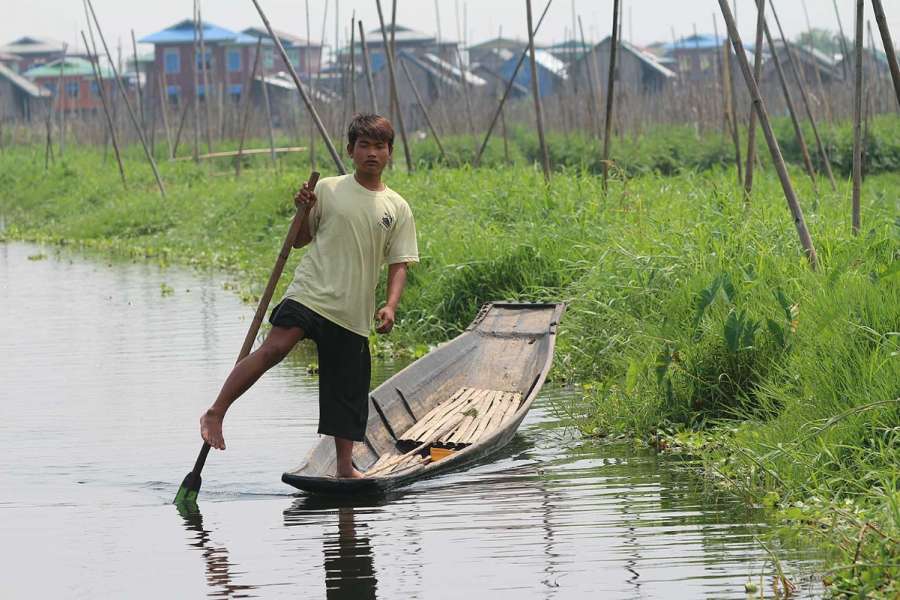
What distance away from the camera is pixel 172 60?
53.2 metres

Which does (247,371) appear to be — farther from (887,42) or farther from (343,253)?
(887,42)

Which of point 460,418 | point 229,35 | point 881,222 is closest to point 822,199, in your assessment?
point 881,222

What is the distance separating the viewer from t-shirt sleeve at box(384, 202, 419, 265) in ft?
16.1

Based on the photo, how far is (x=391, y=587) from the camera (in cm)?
374

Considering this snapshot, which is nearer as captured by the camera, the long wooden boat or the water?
the water

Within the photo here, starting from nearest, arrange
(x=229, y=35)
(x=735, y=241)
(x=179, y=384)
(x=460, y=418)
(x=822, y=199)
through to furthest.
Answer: (x=460, y=418)
(x=735, y=241)
(x=179, y=384)
(x=822, y=199)
(x=229, y=35)

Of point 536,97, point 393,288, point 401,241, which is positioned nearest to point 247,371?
point 393,288

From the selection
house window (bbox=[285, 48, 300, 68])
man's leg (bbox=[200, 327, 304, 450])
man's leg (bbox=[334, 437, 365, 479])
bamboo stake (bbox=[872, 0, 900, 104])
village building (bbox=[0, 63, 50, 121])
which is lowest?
man's leg (bbox=[334, 437, 365, 479])

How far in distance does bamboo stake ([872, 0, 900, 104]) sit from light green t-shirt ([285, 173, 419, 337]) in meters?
2.25

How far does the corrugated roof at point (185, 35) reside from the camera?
49.3 meters

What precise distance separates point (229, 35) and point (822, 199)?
1689 inches

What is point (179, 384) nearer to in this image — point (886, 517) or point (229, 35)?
point (886, 517)

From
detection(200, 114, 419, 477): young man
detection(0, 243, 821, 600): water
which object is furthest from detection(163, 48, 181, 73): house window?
detection(200, 114, 419, 477): young man

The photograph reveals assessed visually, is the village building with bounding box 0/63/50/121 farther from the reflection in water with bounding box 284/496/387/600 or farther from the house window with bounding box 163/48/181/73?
the reflection in water with bounding box 284/496/387/600
